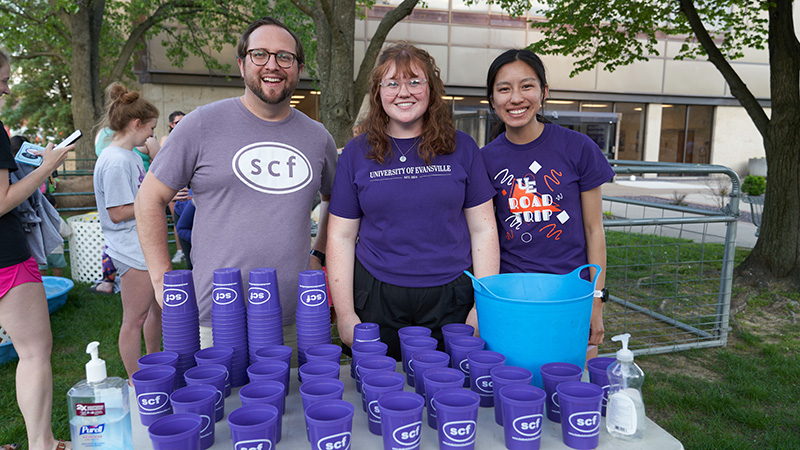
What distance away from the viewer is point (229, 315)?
1.76m

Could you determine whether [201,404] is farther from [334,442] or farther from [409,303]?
[409,303]

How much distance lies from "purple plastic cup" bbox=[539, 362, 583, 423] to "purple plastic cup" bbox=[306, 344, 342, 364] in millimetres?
648

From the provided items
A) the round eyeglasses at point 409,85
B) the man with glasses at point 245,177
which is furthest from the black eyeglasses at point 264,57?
the round eyeglasses at point 409,85

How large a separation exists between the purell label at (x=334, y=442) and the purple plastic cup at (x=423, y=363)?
12.8 inches

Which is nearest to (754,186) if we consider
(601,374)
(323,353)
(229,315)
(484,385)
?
(601,374)

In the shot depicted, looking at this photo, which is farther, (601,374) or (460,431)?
(601,374)

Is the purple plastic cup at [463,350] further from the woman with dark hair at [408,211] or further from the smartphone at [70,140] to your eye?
the smartphone at [70,140]

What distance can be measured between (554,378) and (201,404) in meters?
0.99

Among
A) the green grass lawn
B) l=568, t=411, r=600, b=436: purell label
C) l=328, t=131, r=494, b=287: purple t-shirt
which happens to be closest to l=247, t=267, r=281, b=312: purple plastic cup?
l=328, t=131, r=494, b=287: purple t-shirt

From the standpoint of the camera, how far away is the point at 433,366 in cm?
154

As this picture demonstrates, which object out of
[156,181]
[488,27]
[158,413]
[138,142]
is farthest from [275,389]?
[488,27]

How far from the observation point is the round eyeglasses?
2.18 meters

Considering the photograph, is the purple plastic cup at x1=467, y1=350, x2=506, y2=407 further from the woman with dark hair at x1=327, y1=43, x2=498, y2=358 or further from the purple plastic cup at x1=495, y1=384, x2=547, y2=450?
the woman with dark hair at x1=327, y1=43, x2=498, y2=358

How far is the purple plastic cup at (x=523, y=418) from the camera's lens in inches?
52.4
